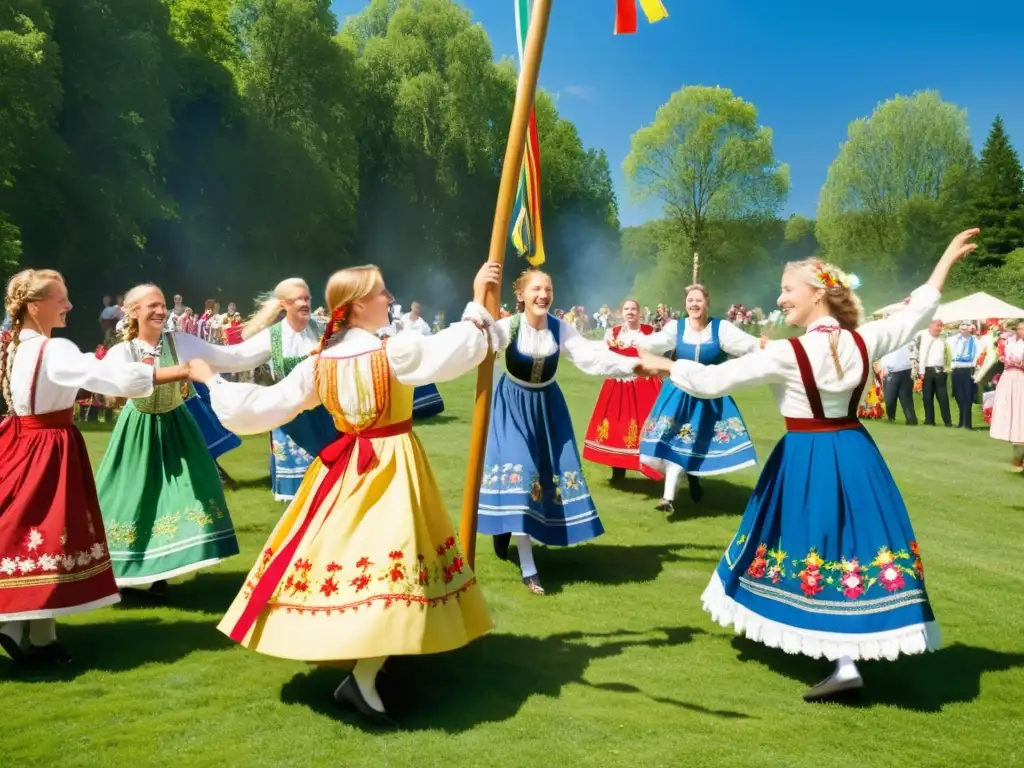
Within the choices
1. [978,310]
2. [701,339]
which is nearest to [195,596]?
[701,339]

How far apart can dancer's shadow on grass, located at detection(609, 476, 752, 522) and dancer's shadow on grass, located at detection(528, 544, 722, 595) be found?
1053mm

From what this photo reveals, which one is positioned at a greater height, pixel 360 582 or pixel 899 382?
pixel 899 382

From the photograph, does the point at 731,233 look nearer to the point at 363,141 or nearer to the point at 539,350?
the point at 363,141

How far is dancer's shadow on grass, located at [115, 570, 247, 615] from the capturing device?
5438mm

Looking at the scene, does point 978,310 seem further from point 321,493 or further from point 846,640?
point 321,493

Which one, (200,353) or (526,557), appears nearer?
(200,353)

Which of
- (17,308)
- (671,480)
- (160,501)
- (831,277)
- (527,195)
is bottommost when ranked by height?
(671,480)

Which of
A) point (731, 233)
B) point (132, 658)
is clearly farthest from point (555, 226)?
point (132, 658)

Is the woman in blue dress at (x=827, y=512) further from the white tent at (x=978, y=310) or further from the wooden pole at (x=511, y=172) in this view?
the white tent at (x=978, y=310)

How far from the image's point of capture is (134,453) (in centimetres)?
547

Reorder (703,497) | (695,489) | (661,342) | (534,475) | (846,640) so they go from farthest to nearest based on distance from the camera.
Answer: (703,497), (695,489), (661,342), (534,475), (846,640)

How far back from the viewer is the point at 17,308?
446 centimetres

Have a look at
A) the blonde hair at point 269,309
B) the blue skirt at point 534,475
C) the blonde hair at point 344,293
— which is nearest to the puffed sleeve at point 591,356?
the blue skirt at point 534,475

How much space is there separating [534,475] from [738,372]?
6.51 ft
